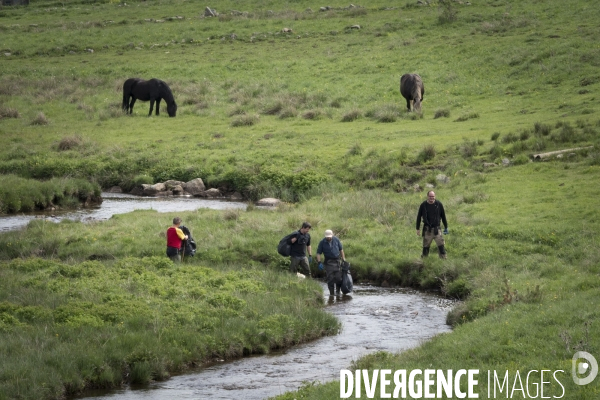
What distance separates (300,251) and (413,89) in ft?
70.1

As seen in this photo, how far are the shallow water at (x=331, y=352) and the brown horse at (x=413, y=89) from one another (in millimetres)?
21308

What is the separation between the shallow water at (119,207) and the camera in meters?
31.7

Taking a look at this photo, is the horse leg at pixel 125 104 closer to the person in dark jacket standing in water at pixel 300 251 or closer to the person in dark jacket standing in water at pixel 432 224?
the person in dark jacket standing in water at pixel 300 251

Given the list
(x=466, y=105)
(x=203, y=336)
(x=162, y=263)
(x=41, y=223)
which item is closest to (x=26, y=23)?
(x=466, y=105)

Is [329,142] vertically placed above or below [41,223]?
above

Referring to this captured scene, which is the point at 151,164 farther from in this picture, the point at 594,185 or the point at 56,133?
the point at 594,185

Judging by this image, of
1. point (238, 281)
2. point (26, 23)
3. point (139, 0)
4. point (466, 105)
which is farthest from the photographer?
point (139, 0)

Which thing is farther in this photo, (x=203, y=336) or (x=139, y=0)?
(x=139, y=0)

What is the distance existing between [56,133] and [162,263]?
23109 millimetres

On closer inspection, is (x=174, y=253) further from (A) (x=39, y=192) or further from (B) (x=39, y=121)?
(B) (x=39, y=121)

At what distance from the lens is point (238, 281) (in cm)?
2209

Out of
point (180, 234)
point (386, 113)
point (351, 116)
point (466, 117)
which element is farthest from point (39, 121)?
point (180, 234)

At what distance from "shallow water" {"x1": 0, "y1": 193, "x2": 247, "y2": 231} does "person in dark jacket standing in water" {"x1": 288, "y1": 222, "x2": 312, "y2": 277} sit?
912 cm

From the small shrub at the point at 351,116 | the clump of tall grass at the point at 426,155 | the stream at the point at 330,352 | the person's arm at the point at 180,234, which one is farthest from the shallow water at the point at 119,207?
the stream at the point at 330,352
